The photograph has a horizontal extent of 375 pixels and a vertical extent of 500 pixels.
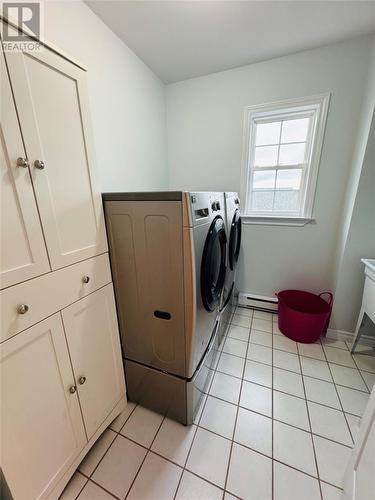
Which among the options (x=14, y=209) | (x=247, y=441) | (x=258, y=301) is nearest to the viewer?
(x=14, y=209)

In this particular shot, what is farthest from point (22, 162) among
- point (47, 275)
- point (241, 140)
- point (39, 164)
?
point (241, 140)

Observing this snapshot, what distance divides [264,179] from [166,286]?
177 centimetres

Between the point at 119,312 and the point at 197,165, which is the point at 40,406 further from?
the point at 197,165

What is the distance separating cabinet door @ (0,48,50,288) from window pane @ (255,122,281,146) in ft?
6.86

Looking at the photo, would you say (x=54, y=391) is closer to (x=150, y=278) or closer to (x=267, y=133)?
(x=150, y=278)

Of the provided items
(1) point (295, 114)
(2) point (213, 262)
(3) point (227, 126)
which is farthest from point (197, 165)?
(2) point (213, 262)

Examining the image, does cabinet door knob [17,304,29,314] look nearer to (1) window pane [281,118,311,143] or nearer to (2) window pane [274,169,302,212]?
(2) window pane [274,169,302,212]

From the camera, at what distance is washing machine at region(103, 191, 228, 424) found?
96cm

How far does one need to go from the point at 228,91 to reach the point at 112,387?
2.72 meters

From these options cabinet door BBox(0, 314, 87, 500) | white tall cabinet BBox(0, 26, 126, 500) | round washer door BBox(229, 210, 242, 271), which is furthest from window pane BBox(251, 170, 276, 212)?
cabinet door BBox(0, 314, 87, 500)

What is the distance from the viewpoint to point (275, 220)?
2150mm

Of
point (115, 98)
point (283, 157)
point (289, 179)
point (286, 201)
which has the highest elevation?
Answer: point (115, 98)

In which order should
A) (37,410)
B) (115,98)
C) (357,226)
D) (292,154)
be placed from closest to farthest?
(37,410), (115,98), (357,226), (292,154)

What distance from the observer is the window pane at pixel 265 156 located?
211cm
